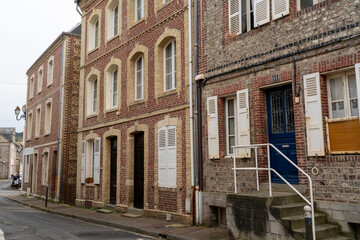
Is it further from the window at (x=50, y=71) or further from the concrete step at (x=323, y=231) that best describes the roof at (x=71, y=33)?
the concrete step at (x=323, y=231)

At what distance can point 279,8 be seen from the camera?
27.4 ft

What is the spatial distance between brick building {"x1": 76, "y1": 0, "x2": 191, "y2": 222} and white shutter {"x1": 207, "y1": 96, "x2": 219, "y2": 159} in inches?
37.7

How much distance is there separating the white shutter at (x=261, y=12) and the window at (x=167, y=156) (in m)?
4.23

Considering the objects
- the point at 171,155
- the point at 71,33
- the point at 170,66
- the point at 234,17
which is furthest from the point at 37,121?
the point at 234,17

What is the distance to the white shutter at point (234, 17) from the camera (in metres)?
9.52

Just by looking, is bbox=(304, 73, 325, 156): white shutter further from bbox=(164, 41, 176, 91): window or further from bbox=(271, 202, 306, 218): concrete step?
bbox=(164, 41, 176, 91): window

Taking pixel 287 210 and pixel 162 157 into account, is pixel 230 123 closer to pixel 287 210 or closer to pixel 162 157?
pixel 162 157

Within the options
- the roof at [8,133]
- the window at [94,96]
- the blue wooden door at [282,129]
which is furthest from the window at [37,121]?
the roof at [8,133]

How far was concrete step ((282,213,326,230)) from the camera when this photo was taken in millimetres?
6477

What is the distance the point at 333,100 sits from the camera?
7.36 metres

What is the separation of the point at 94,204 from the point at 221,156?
790 centimetres

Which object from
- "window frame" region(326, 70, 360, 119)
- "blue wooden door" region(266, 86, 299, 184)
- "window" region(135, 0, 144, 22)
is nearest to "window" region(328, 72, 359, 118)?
"window frame" region(326, 70, 360, 119)

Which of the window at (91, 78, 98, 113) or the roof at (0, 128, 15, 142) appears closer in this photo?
the window at (91, 78, 98, 113)

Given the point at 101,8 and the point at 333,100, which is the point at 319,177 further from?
the point at 101,8
